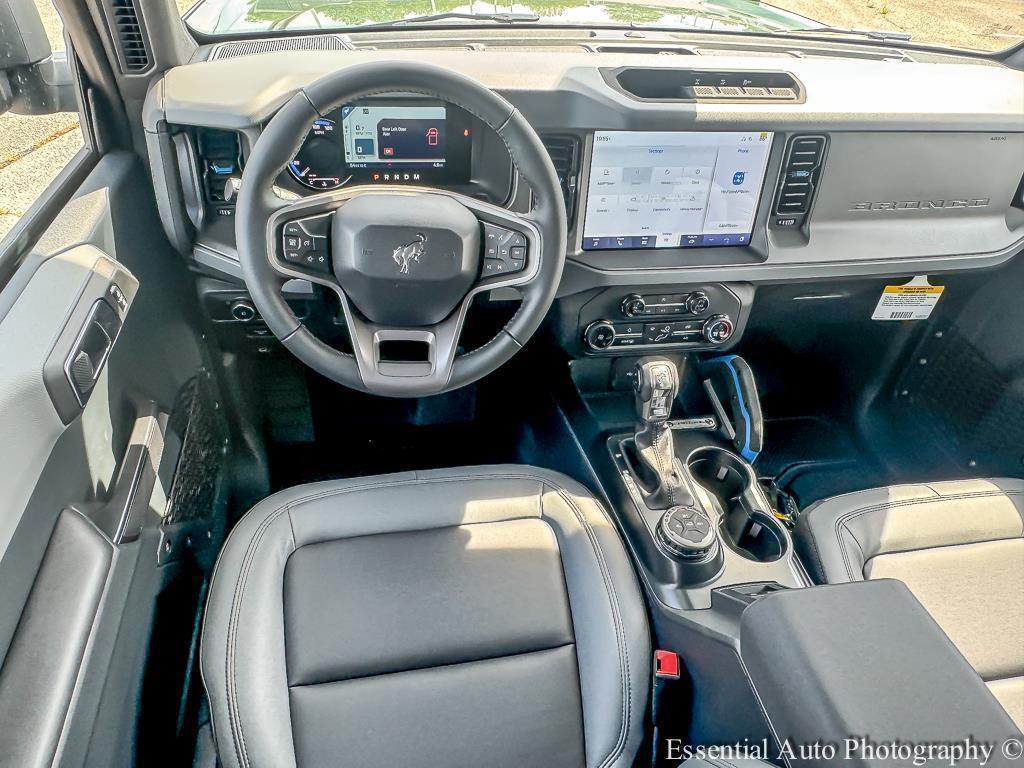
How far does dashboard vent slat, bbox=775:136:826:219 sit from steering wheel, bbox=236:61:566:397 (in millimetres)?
614

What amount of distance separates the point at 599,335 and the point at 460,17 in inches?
30.7

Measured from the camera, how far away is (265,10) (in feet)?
5.25

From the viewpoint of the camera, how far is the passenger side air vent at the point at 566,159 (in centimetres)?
141

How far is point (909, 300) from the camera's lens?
189 cm

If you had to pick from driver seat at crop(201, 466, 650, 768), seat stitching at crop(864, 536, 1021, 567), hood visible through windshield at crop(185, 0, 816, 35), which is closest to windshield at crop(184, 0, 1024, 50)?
hood visible through windshield at crop(185, 0, 816, 35)

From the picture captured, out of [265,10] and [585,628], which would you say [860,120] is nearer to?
[585,628]

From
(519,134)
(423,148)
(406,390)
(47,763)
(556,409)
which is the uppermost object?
(519,134)

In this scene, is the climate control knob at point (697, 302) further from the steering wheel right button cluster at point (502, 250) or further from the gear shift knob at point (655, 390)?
the steering wheel right button cluster at point (502, 250)

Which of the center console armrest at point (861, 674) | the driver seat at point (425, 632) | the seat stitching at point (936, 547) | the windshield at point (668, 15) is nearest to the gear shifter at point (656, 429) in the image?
the driver seat at point (425, 632)

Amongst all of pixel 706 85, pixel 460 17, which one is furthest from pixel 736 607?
pixel 460 17

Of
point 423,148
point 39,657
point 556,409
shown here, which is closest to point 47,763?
point 39,657

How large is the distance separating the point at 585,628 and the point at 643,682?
0.39 ft

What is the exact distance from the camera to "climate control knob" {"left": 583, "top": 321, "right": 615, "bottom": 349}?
1.70 meters

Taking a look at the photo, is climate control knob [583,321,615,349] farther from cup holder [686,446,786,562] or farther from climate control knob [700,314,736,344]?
cup holder [686,446,786,562]
